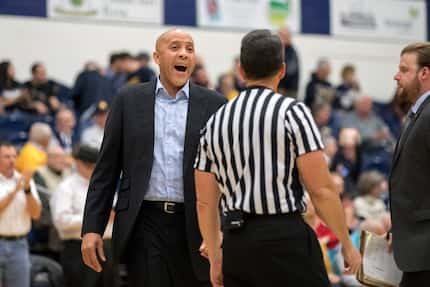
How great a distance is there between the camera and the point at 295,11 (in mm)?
16766

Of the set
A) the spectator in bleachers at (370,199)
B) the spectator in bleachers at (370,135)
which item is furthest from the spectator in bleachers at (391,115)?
the spectator in bleachers at (370,199)

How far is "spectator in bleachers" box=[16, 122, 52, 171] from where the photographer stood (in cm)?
1005

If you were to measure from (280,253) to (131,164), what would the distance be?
125 centimetres

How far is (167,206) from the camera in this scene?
4695mm

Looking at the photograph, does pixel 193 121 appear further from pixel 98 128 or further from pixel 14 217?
pixel 98 128

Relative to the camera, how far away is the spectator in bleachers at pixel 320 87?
15219 mm

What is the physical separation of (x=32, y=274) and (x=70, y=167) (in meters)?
2.13

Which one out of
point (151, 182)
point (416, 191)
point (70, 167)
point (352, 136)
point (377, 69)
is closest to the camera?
point (416, 191)

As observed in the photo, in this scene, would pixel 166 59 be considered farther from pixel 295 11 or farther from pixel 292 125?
pixel 295 11

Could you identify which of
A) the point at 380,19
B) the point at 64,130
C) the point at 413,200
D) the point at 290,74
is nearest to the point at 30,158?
the point at 64,130

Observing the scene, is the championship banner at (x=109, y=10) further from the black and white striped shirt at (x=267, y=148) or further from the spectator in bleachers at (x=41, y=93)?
the black and white striped shirt at (x=267, y=148)

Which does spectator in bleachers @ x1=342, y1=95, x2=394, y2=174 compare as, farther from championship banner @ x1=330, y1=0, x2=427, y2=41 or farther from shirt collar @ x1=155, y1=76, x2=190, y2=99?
shirt collar @ x1=155, y1=76, x2=190, y2=99

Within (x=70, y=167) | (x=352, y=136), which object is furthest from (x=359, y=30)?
(x=70, y=167)

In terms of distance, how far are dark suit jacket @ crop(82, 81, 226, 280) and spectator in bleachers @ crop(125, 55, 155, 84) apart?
23.3 feet
